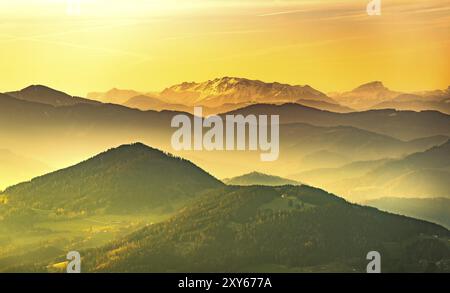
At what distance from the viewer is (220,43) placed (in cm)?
2677

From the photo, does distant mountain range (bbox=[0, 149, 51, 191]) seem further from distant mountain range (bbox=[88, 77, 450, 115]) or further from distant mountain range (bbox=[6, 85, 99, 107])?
distant mountain range (bbox=[88, 77, 450, 115])

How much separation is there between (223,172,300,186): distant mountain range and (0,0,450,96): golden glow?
105 inches

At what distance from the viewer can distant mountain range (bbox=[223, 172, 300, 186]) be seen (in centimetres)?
2732

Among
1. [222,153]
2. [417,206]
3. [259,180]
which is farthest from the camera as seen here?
[259,180]

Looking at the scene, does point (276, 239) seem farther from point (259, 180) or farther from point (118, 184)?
point (118, 184)

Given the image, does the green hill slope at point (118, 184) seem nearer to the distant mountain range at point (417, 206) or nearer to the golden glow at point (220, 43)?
the golden glow at point (220, 43)

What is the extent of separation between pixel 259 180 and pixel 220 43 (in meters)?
3.96

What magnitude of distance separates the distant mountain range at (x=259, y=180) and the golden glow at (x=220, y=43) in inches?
105

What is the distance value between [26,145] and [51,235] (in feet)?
8.40

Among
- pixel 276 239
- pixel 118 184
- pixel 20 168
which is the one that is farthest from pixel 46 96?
pixel 276 239

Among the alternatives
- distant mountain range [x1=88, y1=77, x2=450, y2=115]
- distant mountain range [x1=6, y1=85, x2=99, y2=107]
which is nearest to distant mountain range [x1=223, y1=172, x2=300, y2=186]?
distant mountain range [x1=88, y1=77, x2=450, y2=115]

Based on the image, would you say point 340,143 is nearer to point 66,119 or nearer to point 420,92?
point 420,92

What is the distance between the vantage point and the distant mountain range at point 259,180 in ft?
89.6

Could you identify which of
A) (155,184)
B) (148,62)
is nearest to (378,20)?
(148,62)
